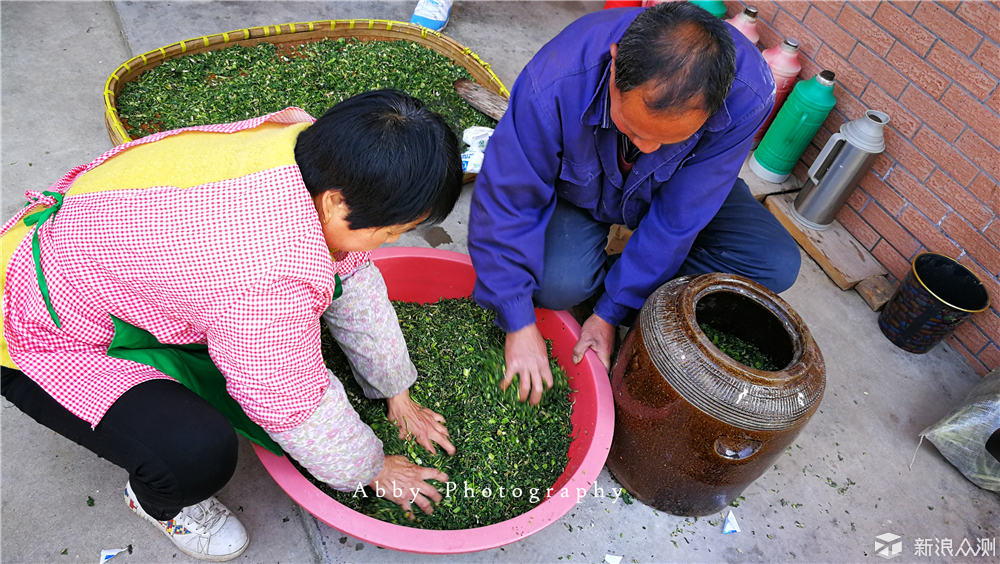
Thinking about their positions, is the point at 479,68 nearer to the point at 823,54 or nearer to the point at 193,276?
the point at 823,54

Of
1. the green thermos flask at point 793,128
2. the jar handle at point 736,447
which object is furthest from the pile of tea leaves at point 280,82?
the jar handle at point 736,447

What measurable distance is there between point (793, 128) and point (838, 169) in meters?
0.31

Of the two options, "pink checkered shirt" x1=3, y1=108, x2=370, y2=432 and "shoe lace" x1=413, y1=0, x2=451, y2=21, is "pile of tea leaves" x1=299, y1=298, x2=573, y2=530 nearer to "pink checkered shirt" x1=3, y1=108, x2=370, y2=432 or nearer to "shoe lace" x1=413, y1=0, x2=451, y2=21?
"pink checkered shirt" x1=3, y1=108, x2=370, y2=432

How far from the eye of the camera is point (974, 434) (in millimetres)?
2035

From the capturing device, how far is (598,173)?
5.83 feet

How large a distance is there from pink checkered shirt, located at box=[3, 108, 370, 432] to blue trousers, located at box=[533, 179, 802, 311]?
0.88 metres

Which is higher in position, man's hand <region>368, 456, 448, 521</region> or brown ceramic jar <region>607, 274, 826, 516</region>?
brown ceramic jar <region>607, 274, 826, 516</region>

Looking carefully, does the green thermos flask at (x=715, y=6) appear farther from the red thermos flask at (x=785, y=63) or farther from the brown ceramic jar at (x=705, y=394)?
the brown ceramic jar at (x=705, y=394)

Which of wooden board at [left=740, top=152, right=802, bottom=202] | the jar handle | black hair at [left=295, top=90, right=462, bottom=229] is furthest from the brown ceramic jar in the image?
wooden board at [left=740, top=152, right=802, bottom=202]

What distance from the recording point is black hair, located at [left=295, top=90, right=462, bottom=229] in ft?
3.60

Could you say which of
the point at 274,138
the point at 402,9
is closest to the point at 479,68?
the point at 402,9

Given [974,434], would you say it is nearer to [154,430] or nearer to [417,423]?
[417,423]

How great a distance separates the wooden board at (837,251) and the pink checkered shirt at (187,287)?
222 centimetres

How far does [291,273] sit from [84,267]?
0.39 metres
